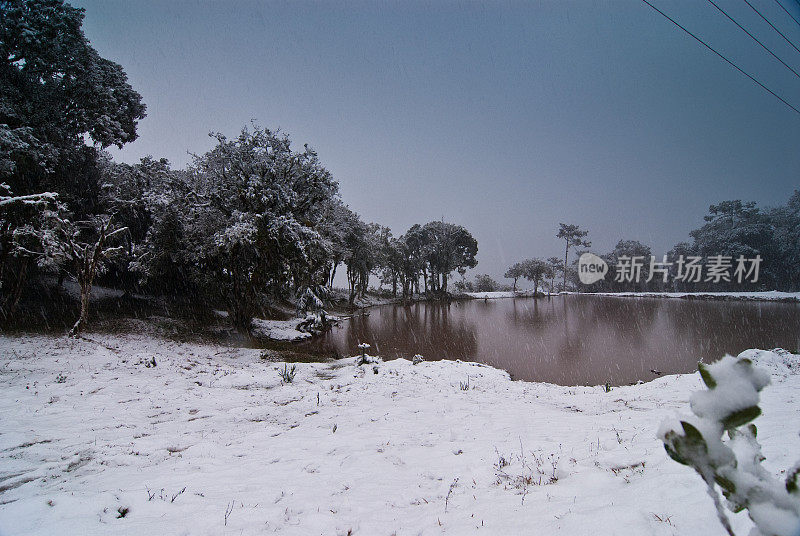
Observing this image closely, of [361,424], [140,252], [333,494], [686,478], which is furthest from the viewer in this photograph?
[140,252]

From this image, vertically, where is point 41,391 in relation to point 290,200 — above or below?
below

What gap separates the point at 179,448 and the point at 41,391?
4.79 meters

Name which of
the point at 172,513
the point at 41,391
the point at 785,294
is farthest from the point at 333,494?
the point at 785,294

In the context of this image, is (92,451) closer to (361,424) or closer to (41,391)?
(361,424)

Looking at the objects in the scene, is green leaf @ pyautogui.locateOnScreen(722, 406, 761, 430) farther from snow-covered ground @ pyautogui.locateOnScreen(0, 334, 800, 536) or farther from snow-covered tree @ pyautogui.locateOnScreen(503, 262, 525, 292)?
snow-covered tree @ pyautogui.locateOnScreen(503, 262, 525, 292)

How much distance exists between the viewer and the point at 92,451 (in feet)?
13.8

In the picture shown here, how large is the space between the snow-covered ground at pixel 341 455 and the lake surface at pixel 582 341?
4.03 metres

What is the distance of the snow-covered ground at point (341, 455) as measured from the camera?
8.57 feet

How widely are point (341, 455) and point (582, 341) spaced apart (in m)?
16.8

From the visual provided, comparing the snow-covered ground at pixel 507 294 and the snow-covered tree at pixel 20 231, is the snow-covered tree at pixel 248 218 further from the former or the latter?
the snow-covered ground at pixel 507 294

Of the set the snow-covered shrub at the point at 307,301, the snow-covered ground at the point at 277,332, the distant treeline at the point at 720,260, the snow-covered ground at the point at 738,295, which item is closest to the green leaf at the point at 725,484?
the snow-covered shrub at the point at 307,301

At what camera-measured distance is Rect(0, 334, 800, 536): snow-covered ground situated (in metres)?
2.61

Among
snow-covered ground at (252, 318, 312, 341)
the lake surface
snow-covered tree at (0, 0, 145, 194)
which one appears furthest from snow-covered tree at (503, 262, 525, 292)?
snow-covered tree at (0, 0, 145, 194)

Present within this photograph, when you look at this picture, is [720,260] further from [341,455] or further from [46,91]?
[46,91]
